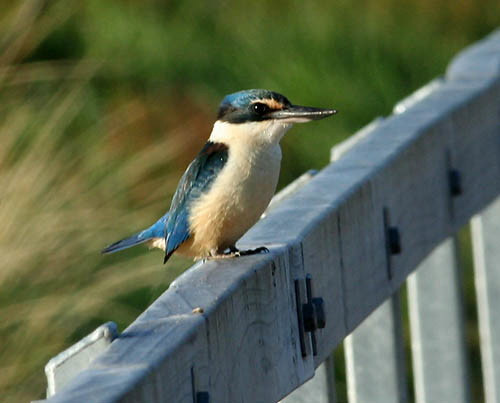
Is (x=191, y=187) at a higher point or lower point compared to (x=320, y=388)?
higher

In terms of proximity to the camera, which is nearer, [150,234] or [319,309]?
[319,309]

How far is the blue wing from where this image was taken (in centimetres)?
275

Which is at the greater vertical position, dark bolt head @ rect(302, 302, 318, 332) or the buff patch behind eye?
the buff patch behind eye

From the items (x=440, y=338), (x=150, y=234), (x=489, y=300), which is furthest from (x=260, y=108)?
(x=489, y=300)

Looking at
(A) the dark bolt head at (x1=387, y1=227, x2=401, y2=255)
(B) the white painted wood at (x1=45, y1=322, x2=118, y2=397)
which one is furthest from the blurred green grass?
(B) the white painted wood at (x1=45, y1=322, x2=118, y2=397)

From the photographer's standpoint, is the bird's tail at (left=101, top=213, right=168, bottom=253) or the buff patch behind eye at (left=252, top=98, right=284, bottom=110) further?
the bird's tail at (left=101, top=213, right=168, bottom=253)

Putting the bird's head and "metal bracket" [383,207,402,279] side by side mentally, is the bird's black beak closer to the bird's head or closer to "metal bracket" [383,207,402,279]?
the bird's head

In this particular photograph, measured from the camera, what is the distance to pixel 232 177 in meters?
2.71

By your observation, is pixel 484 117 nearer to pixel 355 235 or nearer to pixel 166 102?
pixel 355 235

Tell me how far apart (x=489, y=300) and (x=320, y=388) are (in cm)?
Answer: 102

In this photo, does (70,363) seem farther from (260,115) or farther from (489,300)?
(489,300)

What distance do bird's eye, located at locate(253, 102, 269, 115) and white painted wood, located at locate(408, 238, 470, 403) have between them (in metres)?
0.66

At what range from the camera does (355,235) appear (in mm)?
2598

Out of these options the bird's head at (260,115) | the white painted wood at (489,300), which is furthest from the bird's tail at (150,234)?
the white painted wood at (489,300)
